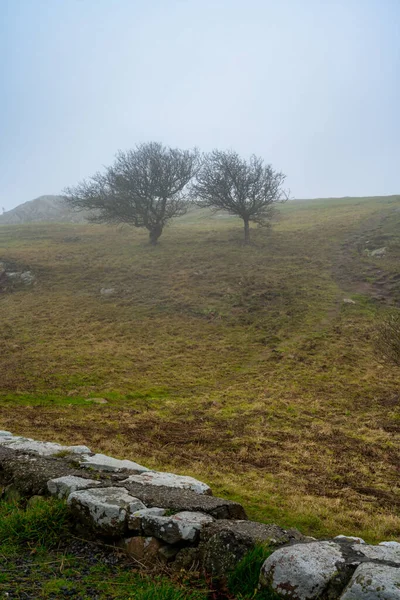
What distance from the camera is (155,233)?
4197 centimetres

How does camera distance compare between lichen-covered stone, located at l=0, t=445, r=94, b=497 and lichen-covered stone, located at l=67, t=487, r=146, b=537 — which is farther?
lichen-covered stone, located at l=0, t=445, r=94, b=497

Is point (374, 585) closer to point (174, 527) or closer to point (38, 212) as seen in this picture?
point (174, 527)

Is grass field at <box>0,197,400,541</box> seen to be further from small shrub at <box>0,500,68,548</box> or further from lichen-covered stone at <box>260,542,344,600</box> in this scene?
small shrub at <box>0,500,68,548</box>

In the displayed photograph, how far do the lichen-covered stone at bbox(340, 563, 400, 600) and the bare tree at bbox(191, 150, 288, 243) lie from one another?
123ft

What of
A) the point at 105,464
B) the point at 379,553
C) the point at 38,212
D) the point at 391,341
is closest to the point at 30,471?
the point at 105,464

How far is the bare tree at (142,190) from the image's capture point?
130 feet

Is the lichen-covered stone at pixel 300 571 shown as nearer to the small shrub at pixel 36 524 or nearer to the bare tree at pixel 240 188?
the small shrub at pixel 36 524

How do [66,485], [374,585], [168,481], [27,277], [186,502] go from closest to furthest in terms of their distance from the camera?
1. [374,585]
2. [186,502]
3. [66,485]
4. [168,481]
5. [27,277]

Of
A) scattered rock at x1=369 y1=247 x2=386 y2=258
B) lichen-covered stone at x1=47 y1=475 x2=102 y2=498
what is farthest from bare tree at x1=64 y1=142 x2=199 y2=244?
lichen-covered stone at x1=47 y1=475 x2=102 y2=498

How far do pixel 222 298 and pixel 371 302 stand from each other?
10.2 metres

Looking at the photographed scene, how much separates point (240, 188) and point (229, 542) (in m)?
37.7

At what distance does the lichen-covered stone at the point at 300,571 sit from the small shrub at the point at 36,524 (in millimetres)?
2623

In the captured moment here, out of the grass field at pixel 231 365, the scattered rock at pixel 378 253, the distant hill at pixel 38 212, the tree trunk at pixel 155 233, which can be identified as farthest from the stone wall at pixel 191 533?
the distant hill at pixel 38 212

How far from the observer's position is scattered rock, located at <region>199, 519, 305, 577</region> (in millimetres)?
4074
